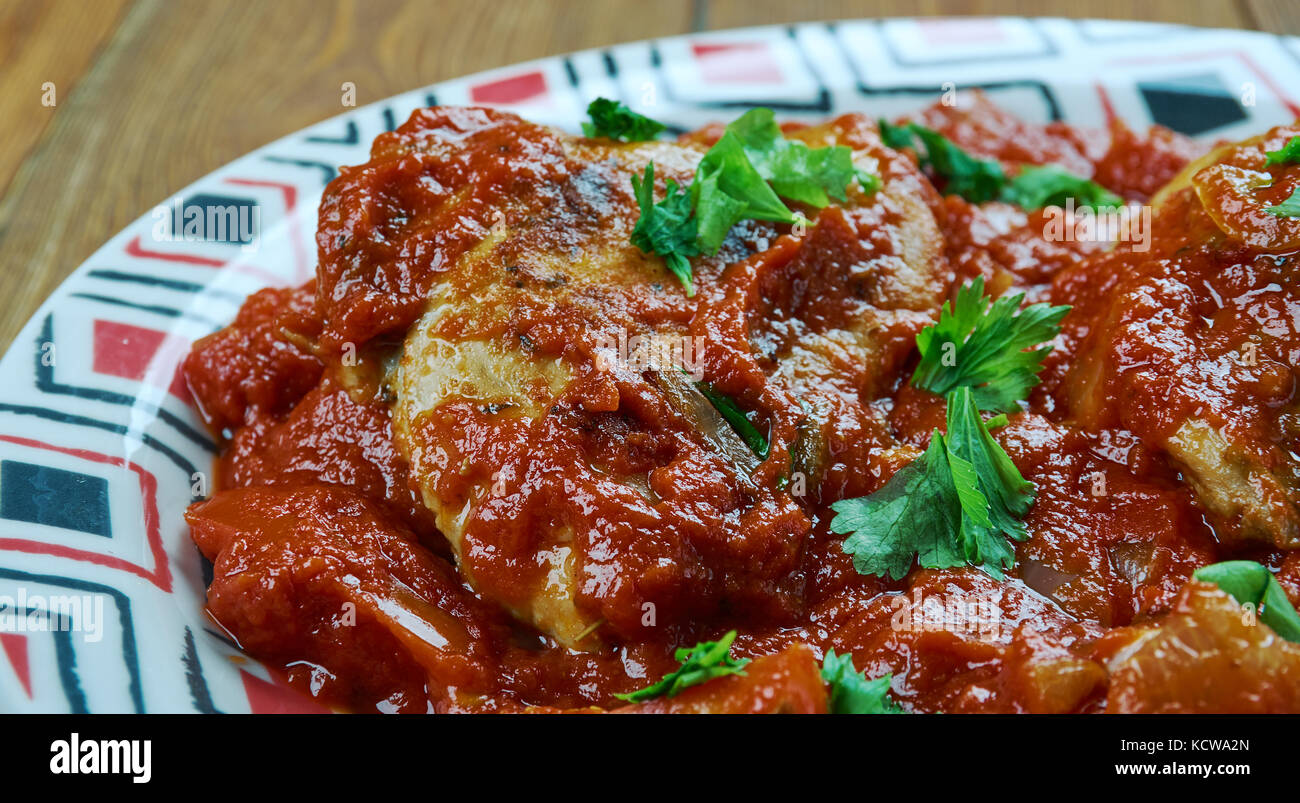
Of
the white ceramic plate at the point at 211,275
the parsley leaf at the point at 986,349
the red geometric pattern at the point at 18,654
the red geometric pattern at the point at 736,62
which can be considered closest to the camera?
the red geometric pattern at the point at 18,654

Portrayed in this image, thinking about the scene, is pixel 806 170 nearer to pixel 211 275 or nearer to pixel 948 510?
pixel 948 510

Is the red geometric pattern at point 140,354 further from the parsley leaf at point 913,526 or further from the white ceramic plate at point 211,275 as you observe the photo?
the parsley leaf at point 913,526

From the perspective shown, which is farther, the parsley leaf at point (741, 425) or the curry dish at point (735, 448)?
the parsley leaf at point (741, 425)

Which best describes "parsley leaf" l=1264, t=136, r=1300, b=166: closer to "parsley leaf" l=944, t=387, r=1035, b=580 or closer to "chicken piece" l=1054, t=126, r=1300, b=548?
"chicken piece" l=1054, t=126, r=1300, b=548

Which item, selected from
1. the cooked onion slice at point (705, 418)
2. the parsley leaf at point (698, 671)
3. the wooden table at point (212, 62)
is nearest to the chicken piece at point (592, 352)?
the cooked onion slice at point (705, 418)

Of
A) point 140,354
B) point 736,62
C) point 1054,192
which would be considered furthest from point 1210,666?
point 736,62
